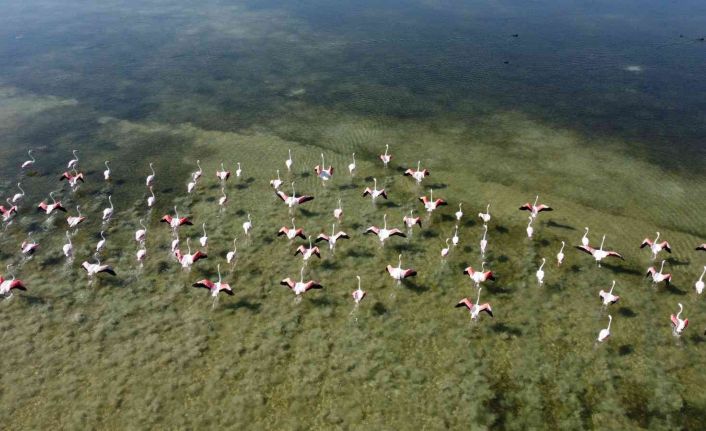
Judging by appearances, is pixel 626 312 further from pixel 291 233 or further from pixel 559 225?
pixel 291 233

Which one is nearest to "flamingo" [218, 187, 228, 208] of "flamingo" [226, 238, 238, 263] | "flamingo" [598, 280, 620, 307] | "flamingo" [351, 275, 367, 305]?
"flamingo" [226, 238, 238, 263]

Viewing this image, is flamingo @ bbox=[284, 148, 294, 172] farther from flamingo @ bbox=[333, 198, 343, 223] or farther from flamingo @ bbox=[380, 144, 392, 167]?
flamingo @ bbox=[380, 144, 392, 167]

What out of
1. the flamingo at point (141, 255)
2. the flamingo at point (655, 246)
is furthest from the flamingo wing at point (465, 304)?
the flamingo at point (141, 255)

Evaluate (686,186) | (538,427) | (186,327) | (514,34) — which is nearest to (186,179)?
(186,327)

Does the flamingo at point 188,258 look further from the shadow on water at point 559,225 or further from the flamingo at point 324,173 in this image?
the shadow on water at point 559,225

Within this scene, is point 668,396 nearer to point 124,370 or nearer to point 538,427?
point 538,427

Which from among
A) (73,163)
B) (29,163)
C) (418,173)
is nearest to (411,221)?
(418,173)
